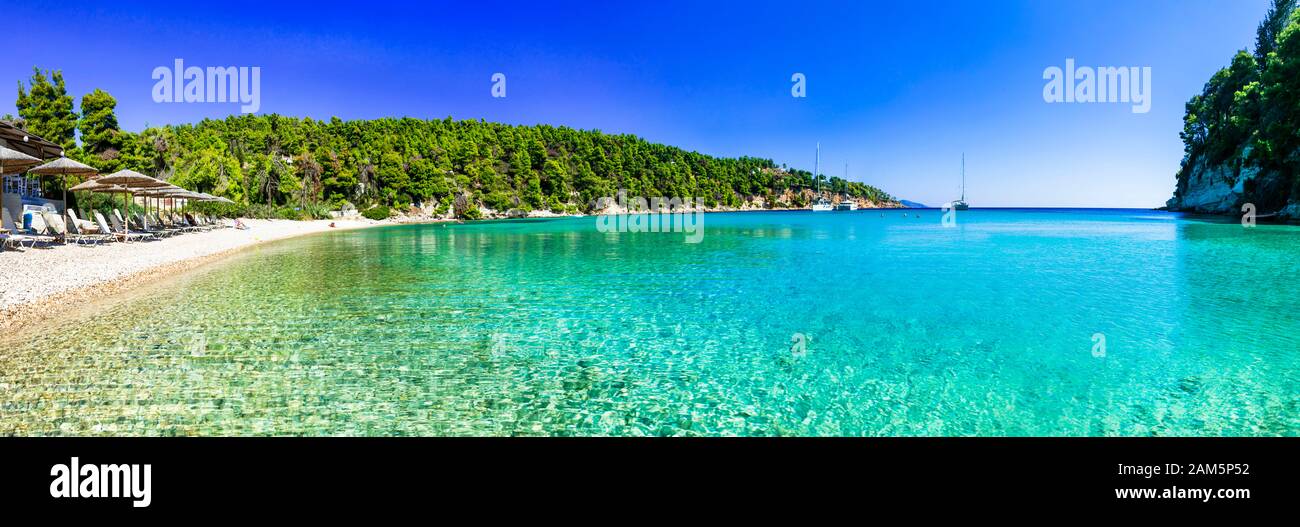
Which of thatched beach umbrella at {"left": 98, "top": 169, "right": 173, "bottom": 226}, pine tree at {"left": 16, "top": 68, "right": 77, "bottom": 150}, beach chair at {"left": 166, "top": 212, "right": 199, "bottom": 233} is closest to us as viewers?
thatched beach umbrella at {"left": 98, "top": 169, "right": 173, "bottom": 226}

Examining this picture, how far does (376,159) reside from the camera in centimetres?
7762

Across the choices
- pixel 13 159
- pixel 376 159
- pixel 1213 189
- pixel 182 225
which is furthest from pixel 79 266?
pixel 1213 189

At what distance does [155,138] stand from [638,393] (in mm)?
Result: 72240

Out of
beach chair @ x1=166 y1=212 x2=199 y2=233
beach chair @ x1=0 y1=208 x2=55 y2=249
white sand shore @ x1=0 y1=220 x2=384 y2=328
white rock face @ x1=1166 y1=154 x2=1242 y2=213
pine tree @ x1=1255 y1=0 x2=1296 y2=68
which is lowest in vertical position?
white sand shore @ x1=0 y1=220 x2=384 y2=328

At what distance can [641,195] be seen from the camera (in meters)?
139

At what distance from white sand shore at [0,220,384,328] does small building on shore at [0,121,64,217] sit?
9.51 metres

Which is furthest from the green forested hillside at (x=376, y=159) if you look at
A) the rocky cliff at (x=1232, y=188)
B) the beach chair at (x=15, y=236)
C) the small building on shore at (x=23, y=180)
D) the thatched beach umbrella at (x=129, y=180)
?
the rocky cliff at (x=1232, y=188)

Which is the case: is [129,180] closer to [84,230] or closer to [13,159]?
[84,230]

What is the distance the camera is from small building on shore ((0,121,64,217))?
26797mm
